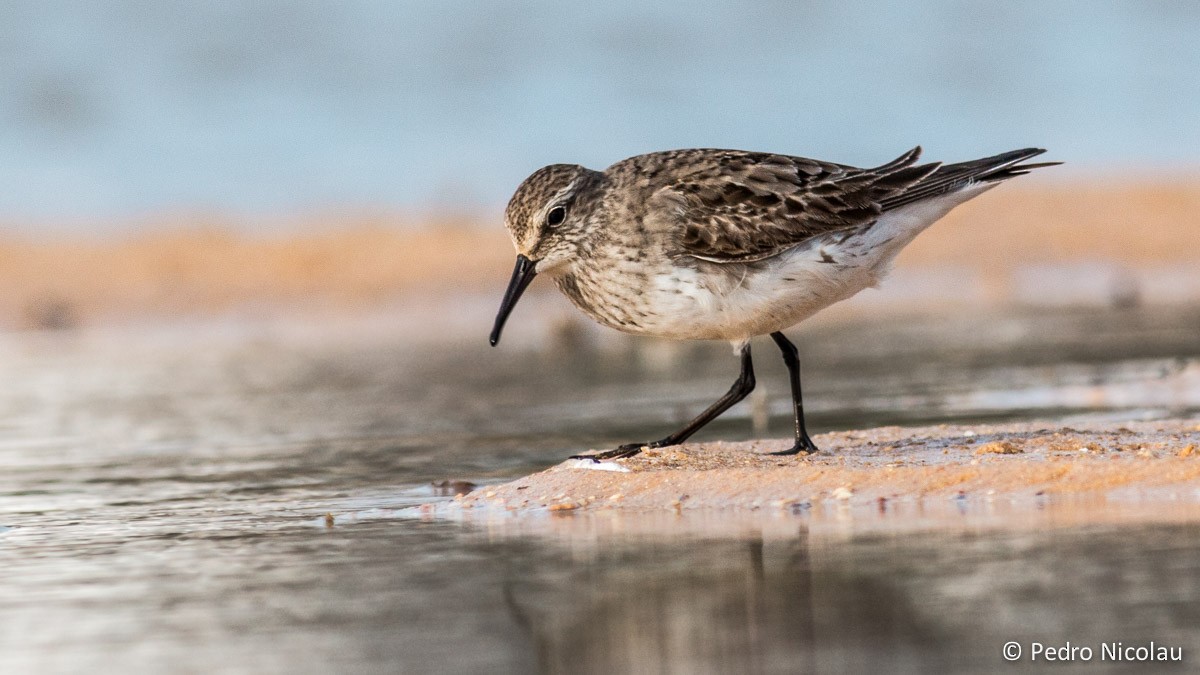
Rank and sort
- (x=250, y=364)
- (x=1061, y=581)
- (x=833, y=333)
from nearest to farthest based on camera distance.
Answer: (x=1061, y=581) → (x=250, y=364) → (x=833, y=333)

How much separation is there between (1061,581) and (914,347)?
871cm

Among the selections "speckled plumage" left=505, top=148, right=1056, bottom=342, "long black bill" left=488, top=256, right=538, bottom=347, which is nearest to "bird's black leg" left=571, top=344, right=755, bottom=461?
"speckled plumage" left=505, top=148, right=1056, bottom=342

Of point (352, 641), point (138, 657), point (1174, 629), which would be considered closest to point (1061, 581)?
point (1174, 629)

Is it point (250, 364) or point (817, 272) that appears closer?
point (817, 272)

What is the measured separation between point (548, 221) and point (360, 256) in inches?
538

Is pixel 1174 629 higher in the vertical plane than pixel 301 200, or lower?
lower

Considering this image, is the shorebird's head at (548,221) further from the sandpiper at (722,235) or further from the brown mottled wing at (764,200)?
the brown mottled wing at (764,200)

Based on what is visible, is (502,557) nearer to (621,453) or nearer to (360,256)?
(621,453)

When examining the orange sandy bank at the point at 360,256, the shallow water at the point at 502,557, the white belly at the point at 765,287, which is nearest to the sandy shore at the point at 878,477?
the shallow water at the point at 502,557

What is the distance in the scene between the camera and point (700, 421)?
6.95 metres

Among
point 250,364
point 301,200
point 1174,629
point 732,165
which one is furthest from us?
point 301,200

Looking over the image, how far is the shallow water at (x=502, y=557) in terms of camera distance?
380cm

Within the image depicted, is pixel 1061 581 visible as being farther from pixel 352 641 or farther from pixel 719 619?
pixel 352 641

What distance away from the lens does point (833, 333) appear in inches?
586
